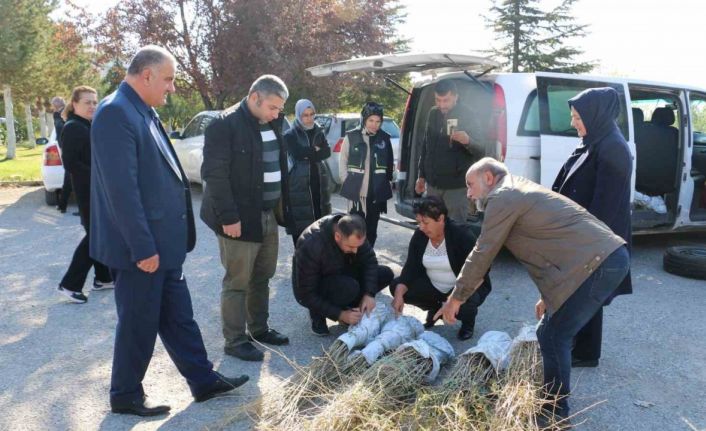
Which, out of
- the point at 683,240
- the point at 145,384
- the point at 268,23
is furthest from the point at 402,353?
the point at 268,23

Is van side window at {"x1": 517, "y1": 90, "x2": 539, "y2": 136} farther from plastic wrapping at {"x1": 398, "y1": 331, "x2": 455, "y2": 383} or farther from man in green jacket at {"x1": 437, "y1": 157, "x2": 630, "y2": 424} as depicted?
man in green jacket at {"x1": 437, "y1": 157, "x2": 630, "y2": 424}

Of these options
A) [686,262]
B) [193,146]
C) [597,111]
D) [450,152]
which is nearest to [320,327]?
[450,152]

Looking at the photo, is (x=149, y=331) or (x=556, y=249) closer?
(x=556, y=249)

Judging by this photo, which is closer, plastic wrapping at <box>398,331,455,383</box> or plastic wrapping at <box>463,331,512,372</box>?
plastic wrapping at <box>463,331,512,372</box>

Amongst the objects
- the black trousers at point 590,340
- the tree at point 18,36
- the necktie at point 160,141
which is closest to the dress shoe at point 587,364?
the black trousers at point 590,340

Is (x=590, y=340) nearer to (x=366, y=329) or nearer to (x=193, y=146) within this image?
(x=366, y=329)

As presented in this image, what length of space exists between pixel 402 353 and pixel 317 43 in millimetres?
11351

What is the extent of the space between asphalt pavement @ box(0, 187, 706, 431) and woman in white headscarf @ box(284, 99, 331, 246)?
738 mm

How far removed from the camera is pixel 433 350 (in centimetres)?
350

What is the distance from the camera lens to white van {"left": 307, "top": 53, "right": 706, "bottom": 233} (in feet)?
17.6

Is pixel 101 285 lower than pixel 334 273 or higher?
lower

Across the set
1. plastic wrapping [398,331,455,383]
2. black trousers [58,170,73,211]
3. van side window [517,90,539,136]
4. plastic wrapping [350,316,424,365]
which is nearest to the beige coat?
plastic wrapping [398,331,455,383]

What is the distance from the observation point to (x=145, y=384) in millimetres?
3482

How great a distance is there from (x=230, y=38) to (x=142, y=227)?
1140 centimetres
